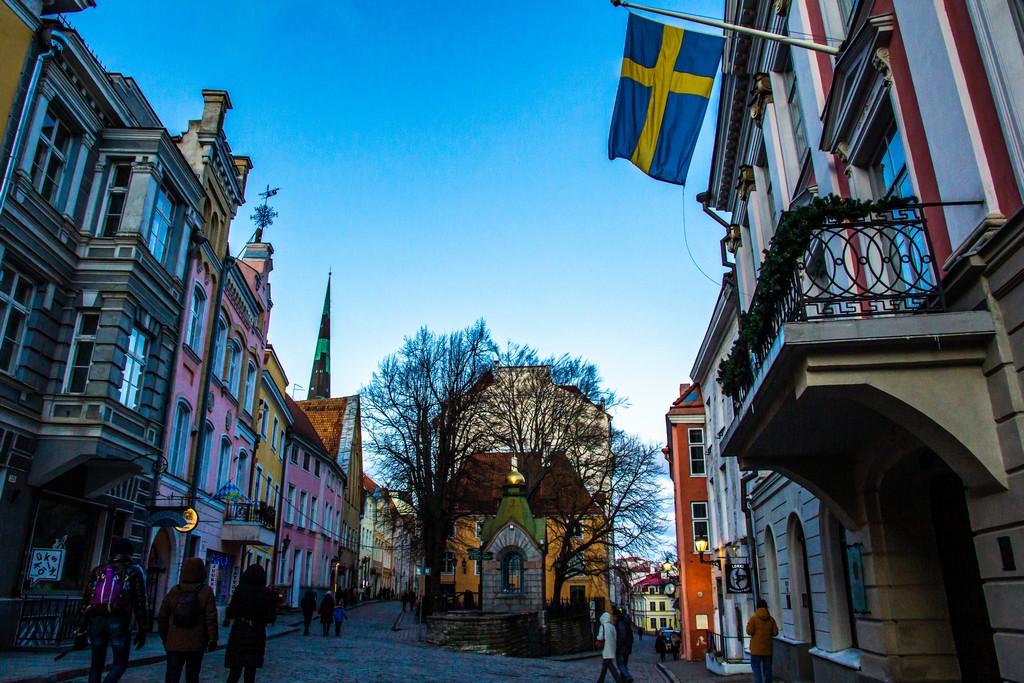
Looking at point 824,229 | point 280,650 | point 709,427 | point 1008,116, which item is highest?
point 709,427

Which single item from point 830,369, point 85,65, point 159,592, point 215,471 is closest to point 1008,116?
point 830,369

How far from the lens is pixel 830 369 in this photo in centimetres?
632

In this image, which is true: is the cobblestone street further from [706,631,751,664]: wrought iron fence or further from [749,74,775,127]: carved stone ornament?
[749,74,775,127]: carved stone ornament

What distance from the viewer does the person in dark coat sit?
786 cm

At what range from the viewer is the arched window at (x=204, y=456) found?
23.3 meters

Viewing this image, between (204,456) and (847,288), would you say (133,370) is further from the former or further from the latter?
(847,288)

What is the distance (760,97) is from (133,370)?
612 inches

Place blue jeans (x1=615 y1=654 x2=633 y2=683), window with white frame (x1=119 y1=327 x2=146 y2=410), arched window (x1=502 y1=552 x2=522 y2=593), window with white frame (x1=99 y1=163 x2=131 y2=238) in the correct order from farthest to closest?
arched window (x1=502 y1=552 x2=522 y2=593)
window with white frame (x1=119 y1=327 x2=146 y2=410)
window with white frame (x1=99 y1=163 x2=131 y2=238)
blue jeans (x1=615 y1=654 x2=633 y2=683)

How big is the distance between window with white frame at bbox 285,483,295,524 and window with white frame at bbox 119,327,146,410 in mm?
20339

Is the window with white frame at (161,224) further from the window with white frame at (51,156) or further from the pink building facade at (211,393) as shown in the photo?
the window with white frame at (51,156)

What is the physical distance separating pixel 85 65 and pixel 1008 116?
17.2 m

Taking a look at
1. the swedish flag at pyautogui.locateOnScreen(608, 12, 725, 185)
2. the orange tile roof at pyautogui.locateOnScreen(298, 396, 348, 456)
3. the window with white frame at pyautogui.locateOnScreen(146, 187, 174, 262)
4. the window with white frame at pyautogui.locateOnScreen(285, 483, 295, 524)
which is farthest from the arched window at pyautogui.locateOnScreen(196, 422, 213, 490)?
the orange tile roof at pyautogui.locateOnScreen(298, 396, 348, 456)

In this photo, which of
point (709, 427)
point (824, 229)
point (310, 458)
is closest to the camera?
point (824, 229)

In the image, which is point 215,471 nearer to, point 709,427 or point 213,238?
point 213,238
